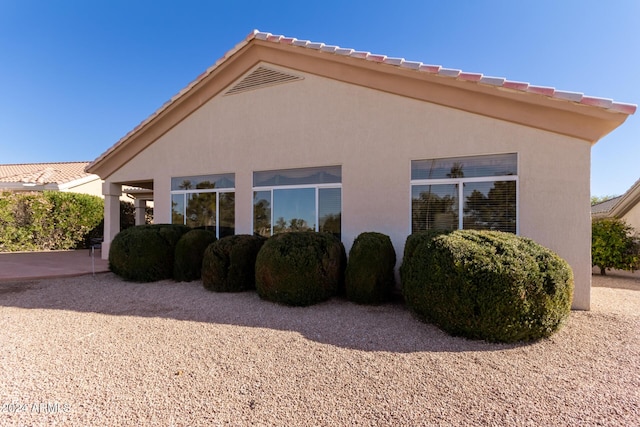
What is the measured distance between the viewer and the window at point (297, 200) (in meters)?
8.41

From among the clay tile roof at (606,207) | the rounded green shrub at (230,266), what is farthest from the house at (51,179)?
the clay tile roof at (606,207)

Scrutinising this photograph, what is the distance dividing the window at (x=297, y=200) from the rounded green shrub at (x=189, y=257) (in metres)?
1.78

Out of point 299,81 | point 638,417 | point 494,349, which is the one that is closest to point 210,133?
point 299,81

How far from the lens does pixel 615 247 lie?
9.93 metres

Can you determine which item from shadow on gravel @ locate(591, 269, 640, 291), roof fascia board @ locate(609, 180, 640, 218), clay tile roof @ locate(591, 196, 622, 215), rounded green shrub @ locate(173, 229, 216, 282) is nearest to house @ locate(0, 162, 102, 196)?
rounded green shrub @ locate(173, 229, 216, 282)

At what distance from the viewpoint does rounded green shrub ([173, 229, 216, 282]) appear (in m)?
8.50

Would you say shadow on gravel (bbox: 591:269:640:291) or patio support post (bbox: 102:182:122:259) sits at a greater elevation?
patio support post (bbox: 102:182:122:259)

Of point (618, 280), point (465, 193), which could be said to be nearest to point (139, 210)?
point (465, 193)

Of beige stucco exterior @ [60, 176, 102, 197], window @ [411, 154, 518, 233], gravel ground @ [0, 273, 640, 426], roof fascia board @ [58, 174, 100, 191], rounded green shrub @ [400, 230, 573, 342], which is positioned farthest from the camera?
beige stucco exterior @ [60, 176, 102, 197]

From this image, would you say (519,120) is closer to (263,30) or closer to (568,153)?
(568,153)

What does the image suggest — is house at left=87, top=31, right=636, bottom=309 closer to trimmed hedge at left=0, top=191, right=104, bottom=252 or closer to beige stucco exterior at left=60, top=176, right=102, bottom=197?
trimmed hedge at left=0, top=191, right=104, bottom=252

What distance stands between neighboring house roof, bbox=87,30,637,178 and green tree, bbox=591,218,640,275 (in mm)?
6141

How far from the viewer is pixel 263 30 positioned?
9.41 meters

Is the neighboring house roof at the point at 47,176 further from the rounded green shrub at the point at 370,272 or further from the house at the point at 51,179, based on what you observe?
the rounded green shrub at the point at 370,272
